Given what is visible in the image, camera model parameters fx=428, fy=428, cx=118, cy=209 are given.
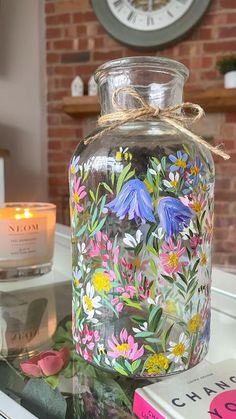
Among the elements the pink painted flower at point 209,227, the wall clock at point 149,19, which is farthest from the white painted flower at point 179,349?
the wall clock at point 149,19

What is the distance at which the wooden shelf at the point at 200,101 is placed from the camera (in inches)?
71.2

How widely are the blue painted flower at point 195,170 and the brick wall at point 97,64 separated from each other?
5.10ft

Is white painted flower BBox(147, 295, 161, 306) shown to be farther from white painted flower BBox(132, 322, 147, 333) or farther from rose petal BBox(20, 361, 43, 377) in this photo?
rose petal BBox(20, 361, 43, 377)

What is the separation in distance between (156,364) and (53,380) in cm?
10

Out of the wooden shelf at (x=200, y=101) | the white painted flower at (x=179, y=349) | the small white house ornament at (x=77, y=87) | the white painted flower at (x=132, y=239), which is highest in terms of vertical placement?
the small white house ornament at (x=77, y=87)

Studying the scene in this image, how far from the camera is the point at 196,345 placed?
43cm

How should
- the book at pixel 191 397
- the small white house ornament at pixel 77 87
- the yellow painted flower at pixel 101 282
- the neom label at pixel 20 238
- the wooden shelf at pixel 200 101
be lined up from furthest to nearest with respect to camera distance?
the small white house ornament at pixel 77 87
the wooden shelf at pixel 200 101
the neom label at pixel 20 238
the yellow painted flower at pixel 101 282
the book at pixel 191 397

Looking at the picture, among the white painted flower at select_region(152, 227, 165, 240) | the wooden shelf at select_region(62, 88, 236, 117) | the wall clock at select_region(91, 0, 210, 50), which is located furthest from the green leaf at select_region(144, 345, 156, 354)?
the wall clock at select_region(91, 0, 210, 50)

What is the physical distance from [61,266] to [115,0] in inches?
61.5

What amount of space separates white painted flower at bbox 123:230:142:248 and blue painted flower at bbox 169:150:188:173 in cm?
7

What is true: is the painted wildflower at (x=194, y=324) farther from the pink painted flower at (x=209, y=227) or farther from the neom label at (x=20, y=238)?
the neom label at (x=20, y=238)

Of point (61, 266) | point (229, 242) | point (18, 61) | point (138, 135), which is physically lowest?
point (229, 242)

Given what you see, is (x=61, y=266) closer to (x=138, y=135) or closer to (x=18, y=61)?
(x=138, y=135)

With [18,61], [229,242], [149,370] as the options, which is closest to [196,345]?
[149,370]
